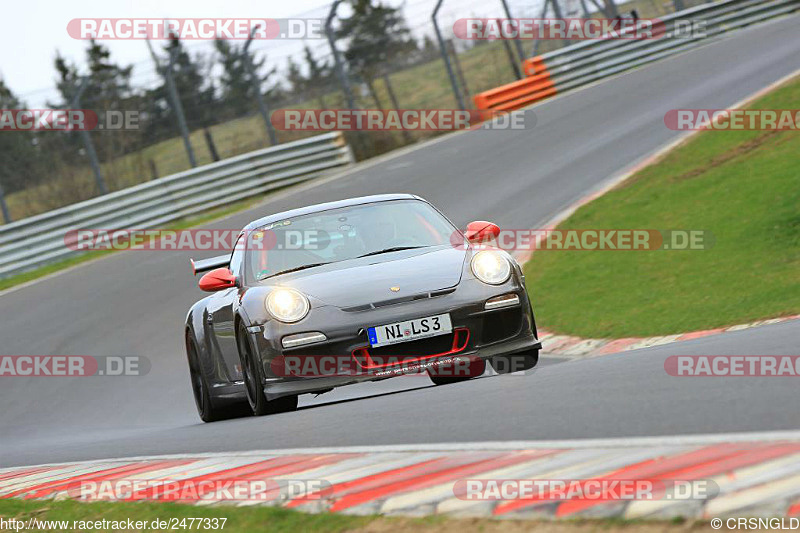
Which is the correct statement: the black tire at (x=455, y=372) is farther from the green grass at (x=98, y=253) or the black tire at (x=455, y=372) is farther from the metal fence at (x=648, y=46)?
the metal fence at (x=648, y=46)

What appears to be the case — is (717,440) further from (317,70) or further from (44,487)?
(317,70)

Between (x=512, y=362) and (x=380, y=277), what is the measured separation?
1.01 metres

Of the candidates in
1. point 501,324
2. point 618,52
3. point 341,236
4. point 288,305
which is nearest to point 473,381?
point 501,324

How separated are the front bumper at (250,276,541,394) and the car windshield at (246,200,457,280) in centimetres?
95

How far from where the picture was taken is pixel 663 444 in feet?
13.3

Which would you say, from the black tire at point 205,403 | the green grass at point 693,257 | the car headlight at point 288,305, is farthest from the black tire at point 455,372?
the green grass at point 693,257

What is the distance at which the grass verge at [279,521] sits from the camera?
10.5 ft

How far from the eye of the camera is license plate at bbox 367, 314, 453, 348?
7.09 meters

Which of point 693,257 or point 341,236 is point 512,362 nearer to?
point 341,236

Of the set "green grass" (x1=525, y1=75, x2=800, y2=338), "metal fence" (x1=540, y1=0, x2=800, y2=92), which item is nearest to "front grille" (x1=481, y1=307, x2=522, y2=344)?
"green grass" (x1=525, y1=75, x2=800, y2=338)

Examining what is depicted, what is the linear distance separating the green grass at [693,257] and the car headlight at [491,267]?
2.64 meters

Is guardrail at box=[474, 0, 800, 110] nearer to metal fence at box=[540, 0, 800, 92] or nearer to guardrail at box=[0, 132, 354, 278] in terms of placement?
metal fence at box=[540, 0, 800, 92]

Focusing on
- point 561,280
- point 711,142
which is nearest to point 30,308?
point 561,280

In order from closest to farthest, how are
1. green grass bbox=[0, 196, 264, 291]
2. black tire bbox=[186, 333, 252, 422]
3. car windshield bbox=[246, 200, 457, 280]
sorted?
1. car windshield bbox=[246, 200, 457, 280]
2. black tire bbox=[186, 333, 252, 422]
3. green grass bbox=[0, 196, 264, 291]
